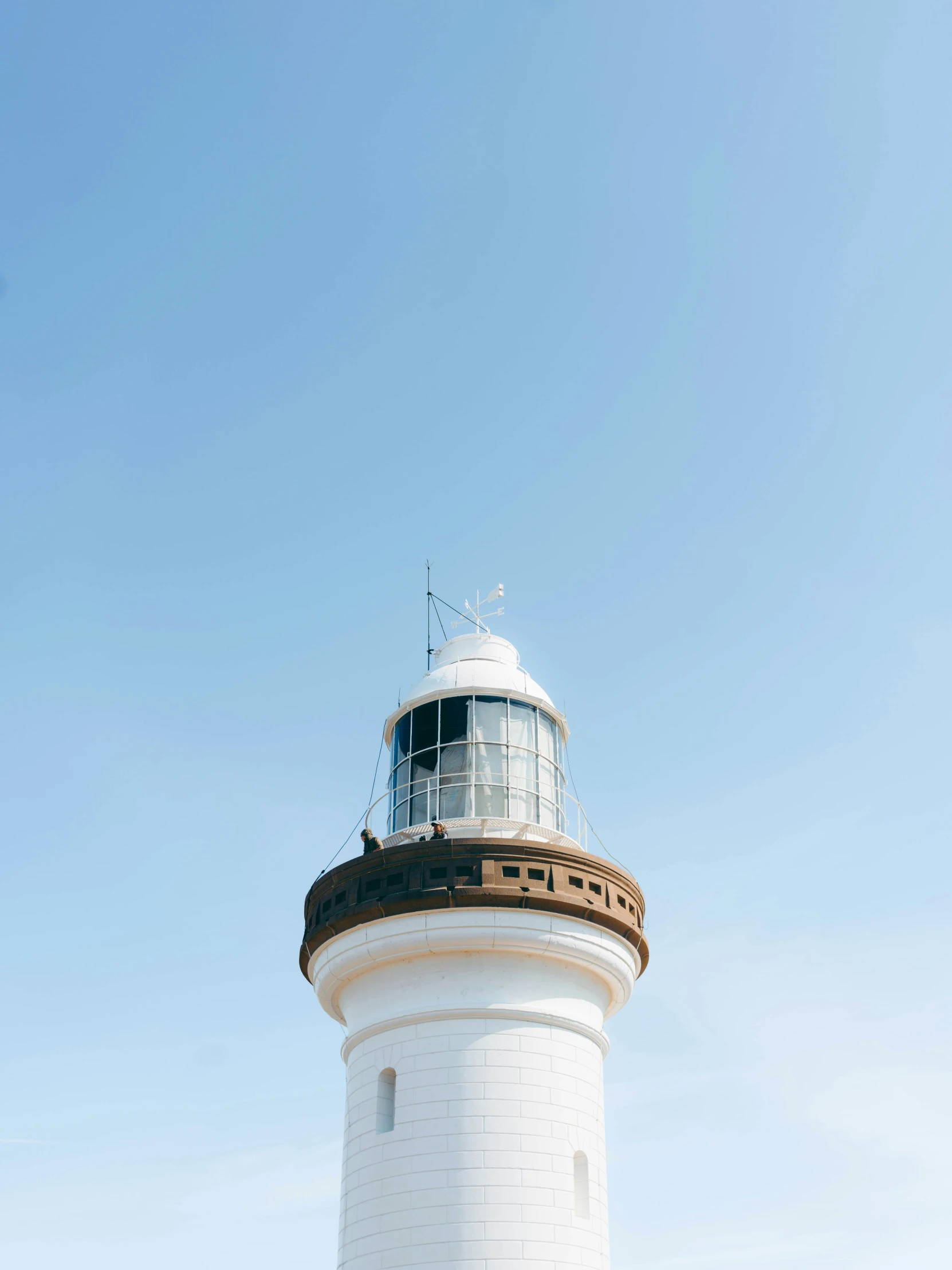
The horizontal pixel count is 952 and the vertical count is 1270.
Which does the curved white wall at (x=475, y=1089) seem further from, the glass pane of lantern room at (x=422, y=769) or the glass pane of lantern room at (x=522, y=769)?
the glass pane of lantern room at (x=422, y=769)

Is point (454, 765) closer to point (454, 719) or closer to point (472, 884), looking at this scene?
point (454, 719)

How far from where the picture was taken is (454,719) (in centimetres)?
1641

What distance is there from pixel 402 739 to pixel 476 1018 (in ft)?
14.5

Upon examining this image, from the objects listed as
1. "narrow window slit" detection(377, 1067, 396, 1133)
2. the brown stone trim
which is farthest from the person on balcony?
"narrow window slit" detection(377, 1067, 396, 1133)

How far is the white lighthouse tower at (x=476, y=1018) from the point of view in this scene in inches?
517

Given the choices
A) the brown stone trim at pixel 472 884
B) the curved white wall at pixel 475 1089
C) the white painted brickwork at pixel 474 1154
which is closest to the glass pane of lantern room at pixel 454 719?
the brown stone trim at pixel 472 884

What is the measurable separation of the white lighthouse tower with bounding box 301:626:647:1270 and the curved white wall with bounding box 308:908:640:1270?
0.06 ft

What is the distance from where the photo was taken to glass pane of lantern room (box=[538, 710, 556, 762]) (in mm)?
16625

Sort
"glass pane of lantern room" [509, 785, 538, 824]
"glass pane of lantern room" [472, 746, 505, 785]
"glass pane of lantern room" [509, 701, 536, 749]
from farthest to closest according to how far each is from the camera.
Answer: "glass pane of lantern room" [509, 701, 536, 749] < "glass pane of lantern room" [472, 746, 505, 785] < "glass pane of lantern room" [509, 785, 538, 824]

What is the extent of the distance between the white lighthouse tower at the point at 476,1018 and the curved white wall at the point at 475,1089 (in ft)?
0.06

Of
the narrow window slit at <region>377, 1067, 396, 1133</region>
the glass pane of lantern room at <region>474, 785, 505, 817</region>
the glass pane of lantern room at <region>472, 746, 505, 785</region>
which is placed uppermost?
the glass pane of lantern room at <region>472, 746, 505, 785</region>

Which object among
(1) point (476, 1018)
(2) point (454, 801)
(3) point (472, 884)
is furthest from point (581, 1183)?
(2) point (454, 801)

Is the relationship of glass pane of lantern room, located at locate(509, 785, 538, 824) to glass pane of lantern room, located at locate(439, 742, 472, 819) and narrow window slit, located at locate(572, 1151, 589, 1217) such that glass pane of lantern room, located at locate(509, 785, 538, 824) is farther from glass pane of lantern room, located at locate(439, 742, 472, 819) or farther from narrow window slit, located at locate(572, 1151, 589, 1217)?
narrow window slit, located at locate(572, 1151, 589, 1217)

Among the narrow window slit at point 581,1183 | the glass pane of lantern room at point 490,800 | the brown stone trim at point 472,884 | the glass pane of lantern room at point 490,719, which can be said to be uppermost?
the glass pane of lantern room at point 490,719
